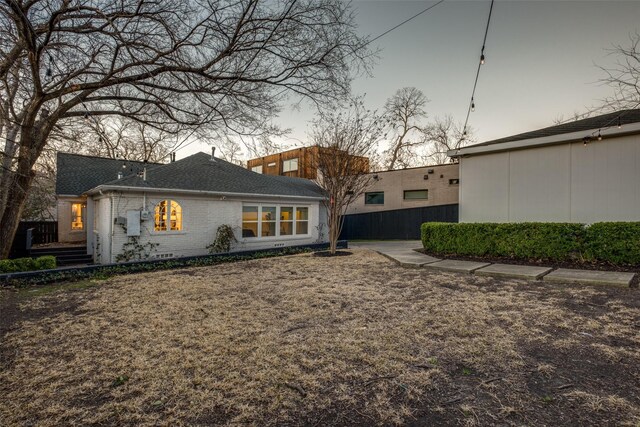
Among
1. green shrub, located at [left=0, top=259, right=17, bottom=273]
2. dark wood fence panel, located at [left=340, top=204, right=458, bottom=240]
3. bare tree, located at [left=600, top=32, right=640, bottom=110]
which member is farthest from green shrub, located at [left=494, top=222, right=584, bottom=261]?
green shrub, located at [left=0, top=259, right=17, bottom=273]

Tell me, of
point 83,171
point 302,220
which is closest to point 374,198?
point 302,220

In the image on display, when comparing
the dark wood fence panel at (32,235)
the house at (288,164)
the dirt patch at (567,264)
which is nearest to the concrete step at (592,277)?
the dirt patch at (567,264)

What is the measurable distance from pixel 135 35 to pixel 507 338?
350 inches

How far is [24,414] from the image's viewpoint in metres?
2.20

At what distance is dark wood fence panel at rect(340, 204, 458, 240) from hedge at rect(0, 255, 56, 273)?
45.8 ft

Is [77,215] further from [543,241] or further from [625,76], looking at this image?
[625,76]

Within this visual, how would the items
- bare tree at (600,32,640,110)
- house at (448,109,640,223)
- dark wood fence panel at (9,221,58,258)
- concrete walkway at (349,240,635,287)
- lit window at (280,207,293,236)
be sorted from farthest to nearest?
lit window at (280,207,293,236) < dark wood fence panel at (9,221,58,258) < bare tree at (600,32,640,110) < house at (448,109,640,223) < concrete walkway at (349,240,635,287)

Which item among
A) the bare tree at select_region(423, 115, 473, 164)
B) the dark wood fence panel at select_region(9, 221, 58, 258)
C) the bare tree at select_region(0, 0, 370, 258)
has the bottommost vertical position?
the dark wood fence panel at select_region(9, 221, 58, 258)

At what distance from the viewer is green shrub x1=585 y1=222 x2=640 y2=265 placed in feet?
21.6

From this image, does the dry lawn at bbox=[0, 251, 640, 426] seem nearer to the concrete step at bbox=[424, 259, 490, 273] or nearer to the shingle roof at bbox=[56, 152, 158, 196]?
the concrete step at bbox=[424, 259, 490, 273]

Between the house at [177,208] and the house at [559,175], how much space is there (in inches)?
274

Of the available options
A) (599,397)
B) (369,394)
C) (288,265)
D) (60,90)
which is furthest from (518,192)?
(60,90)

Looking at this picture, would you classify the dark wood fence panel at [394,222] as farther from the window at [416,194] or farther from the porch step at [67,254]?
the porch step at [67,254]

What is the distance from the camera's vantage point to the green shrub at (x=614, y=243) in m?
6.58
